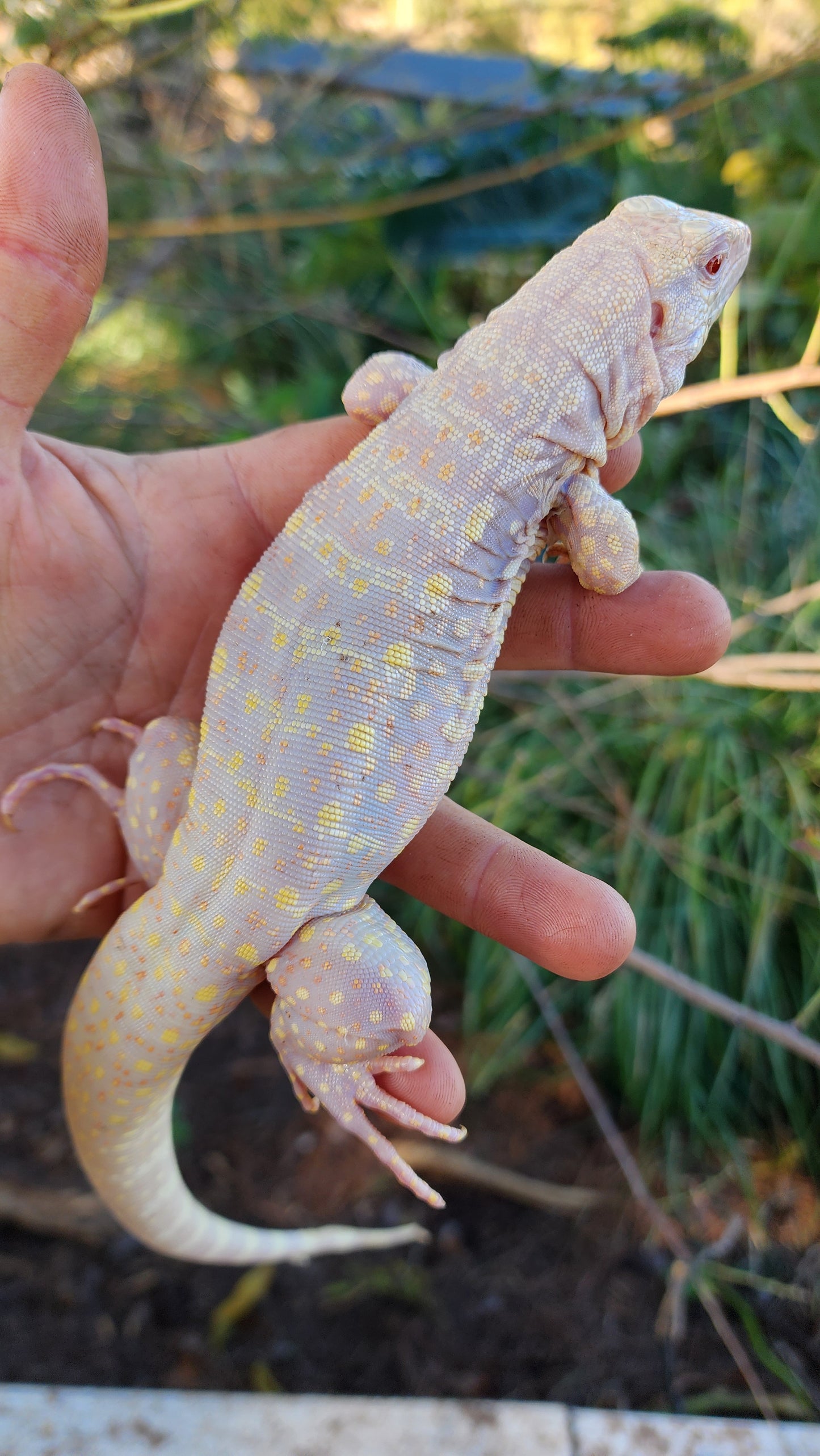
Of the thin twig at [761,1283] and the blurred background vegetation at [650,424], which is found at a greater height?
the blurred background vegetation at [650,424]

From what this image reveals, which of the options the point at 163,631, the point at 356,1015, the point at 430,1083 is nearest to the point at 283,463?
the point at 163,631

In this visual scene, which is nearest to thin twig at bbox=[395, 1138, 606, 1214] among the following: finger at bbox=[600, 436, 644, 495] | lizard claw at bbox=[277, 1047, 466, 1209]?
lizard claw at bbox=[277, 1047, 466, 1209]

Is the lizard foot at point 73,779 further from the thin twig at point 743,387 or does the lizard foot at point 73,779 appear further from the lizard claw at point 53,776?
the thin twig at point 743,387

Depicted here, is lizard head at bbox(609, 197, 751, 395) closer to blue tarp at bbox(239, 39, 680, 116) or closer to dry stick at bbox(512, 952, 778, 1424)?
blue tarp at bbox(239, 39, 680, 116)

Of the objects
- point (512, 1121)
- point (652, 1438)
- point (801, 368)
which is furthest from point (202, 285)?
point (652, 1438)

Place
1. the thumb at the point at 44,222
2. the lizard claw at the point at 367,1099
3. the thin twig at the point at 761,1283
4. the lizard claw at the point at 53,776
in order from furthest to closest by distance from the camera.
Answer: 1. the thin twig at the point at 761,1283
2. the lizard claw at the point at 53,776
3. the lizard claw at the point at 367,1099
4. the thumb at the point at 44,222

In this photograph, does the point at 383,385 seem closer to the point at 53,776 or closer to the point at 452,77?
the point at 53,776

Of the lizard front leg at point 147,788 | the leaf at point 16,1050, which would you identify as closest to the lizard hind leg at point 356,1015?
the lizard front leg at point 147,788
